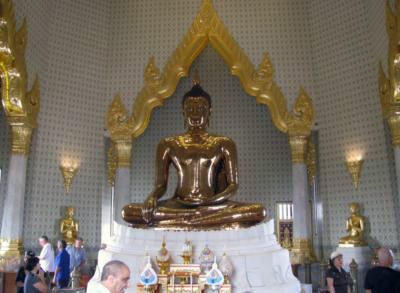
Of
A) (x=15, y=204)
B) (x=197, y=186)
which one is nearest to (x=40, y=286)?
(x=197, y=186)

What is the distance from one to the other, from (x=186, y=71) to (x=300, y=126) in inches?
101

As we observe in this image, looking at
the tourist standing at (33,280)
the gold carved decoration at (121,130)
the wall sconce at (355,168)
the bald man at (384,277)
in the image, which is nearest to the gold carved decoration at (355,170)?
A: the wall sconce at (355,168)

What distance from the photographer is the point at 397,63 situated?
7137mm

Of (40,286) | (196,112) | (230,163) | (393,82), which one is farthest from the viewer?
(393,82)

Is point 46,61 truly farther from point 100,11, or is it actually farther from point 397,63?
point 397,63

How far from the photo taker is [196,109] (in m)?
6.37

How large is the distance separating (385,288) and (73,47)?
8047mm

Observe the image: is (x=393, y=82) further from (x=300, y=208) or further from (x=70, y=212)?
(x=70, y=212)

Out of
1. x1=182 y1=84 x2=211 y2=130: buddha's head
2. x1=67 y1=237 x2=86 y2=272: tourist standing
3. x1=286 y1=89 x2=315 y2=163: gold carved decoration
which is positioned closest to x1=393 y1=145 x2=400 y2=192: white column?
x1=286 y1=89 x2=315 y2=163: gold carved decoration

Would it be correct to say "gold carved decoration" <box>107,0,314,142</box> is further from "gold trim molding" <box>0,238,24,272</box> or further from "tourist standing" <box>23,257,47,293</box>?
"tourist standing" <box>23,257,47,293</box>

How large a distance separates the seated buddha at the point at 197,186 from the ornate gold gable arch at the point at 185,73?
281cm

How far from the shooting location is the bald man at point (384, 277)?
10.3 ft

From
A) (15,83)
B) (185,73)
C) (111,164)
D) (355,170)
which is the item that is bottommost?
(355,170)

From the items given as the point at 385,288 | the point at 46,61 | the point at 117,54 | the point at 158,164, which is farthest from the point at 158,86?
the point at 385,288
